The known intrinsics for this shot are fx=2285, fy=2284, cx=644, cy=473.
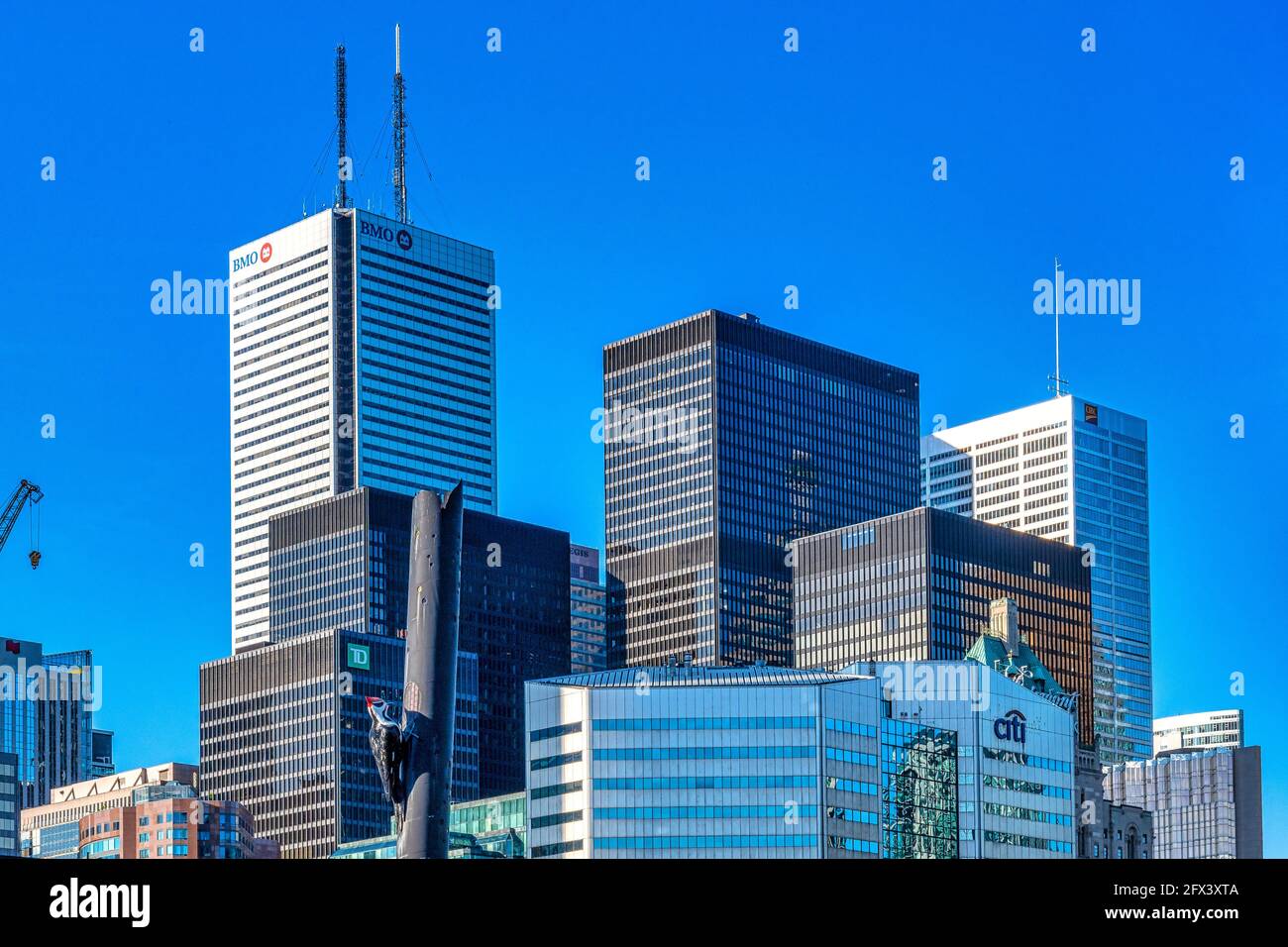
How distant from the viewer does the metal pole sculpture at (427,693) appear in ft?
566

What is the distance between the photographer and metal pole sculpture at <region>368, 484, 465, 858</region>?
17262 centimetres

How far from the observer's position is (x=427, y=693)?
17350 centimetres
